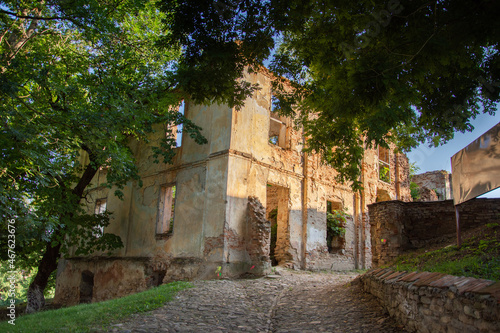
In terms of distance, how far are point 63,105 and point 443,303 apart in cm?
958

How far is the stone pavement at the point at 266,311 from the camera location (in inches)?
205

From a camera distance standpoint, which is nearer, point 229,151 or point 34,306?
point 229,151

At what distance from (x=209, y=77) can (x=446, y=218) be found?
787cm

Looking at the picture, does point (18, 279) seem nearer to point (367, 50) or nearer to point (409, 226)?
point (409, 226)

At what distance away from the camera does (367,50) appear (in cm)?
519

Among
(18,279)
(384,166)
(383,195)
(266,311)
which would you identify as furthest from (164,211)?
(18,279)

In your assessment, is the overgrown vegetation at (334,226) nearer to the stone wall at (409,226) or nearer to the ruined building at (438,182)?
the stone wall at (409,226)

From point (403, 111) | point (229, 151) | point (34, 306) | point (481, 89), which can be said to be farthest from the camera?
point (34, 306)

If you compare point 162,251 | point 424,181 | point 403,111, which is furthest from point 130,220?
point 424,181

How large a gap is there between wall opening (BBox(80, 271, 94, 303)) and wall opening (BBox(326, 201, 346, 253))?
33.3 feet

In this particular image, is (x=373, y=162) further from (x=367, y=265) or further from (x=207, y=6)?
(x=207, y=6)

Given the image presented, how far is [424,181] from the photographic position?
25078 millimetres

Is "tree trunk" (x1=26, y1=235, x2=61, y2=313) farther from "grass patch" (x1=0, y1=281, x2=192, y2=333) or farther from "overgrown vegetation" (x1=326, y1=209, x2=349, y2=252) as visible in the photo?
"overgrown vegetation" (x1=326, y1=209, x2=349, y2=252)

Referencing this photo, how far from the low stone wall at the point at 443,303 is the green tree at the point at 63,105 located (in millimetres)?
6321
